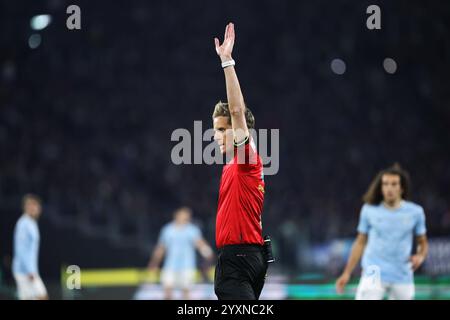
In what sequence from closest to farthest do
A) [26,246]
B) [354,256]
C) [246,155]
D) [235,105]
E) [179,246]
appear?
[235,105] < [246,155] < [354,256] < [26,246] < [179,246]

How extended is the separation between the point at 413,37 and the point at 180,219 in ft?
28.8

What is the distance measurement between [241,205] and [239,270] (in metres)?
0.51

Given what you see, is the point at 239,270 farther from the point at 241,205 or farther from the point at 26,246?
the point at 26,246

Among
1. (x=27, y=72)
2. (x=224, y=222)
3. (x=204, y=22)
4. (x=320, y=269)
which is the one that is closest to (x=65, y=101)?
(x=27, y=72)

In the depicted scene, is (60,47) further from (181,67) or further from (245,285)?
(245,285)

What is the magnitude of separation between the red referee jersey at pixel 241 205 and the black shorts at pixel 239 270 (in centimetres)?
6

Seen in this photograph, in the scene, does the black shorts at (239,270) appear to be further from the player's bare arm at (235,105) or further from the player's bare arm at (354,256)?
the player's bare arm at (354,256)

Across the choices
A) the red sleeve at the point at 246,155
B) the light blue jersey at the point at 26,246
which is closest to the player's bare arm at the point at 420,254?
the red sleeve at the point at 246,155

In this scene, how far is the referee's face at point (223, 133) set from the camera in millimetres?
5805

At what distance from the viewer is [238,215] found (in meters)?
5.78

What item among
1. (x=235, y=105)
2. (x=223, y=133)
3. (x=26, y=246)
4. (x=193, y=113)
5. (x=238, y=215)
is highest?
(x=193, y=113)

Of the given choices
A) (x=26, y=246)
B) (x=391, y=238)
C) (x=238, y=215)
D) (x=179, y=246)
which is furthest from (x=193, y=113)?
(x=238, y=215)

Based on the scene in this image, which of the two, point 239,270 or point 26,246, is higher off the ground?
point 239,270
